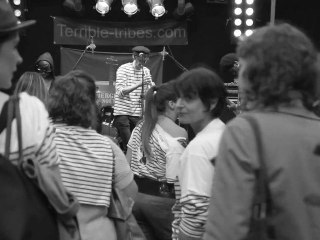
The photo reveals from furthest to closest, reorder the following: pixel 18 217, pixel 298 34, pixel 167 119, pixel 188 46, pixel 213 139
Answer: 1. pixel 188 46
2. pixel 167 119
3. pixel 213 139
4. pixel 298 34
5. pixel 18 217

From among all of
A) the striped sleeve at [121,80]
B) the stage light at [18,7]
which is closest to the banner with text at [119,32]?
the stage light at [18,7]

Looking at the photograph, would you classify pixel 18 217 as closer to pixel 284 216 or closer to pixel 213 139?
pixel 284 216

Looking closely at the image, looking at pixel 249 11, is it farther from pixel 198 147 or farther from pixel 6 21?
pixel 6 21

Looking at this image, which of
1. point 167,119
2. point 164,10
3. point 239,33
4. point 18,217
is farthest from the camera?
point 164,10

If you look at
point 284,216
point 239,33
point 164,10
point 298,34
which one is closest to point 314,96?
point 298,34

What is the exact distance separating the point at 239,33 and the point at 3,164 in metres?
7.59

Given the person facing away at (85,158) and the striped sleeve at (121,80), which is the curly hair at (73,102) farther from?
the striped sleeve at (121,80)

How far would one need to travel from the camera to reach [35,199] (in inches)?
61.6

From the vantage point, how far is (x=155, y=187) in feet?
11.0

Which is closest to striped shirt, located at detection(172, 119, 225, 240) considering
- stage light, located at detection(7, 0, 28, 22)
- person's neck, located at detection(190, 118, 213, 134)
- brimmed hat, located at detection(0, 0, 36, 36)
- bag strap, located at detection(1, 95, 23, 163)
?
person's neck, located at detection(190, 118, 213, 134)

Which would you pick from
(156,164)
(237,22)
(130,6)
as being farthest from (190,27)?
(156,164)

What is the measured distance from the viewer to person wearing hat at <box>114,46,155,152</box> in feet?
26.1

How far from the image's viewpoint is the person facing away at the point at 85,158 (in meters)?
2.42

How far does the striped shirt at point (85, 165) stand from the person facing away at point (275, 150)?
102 centimetres
